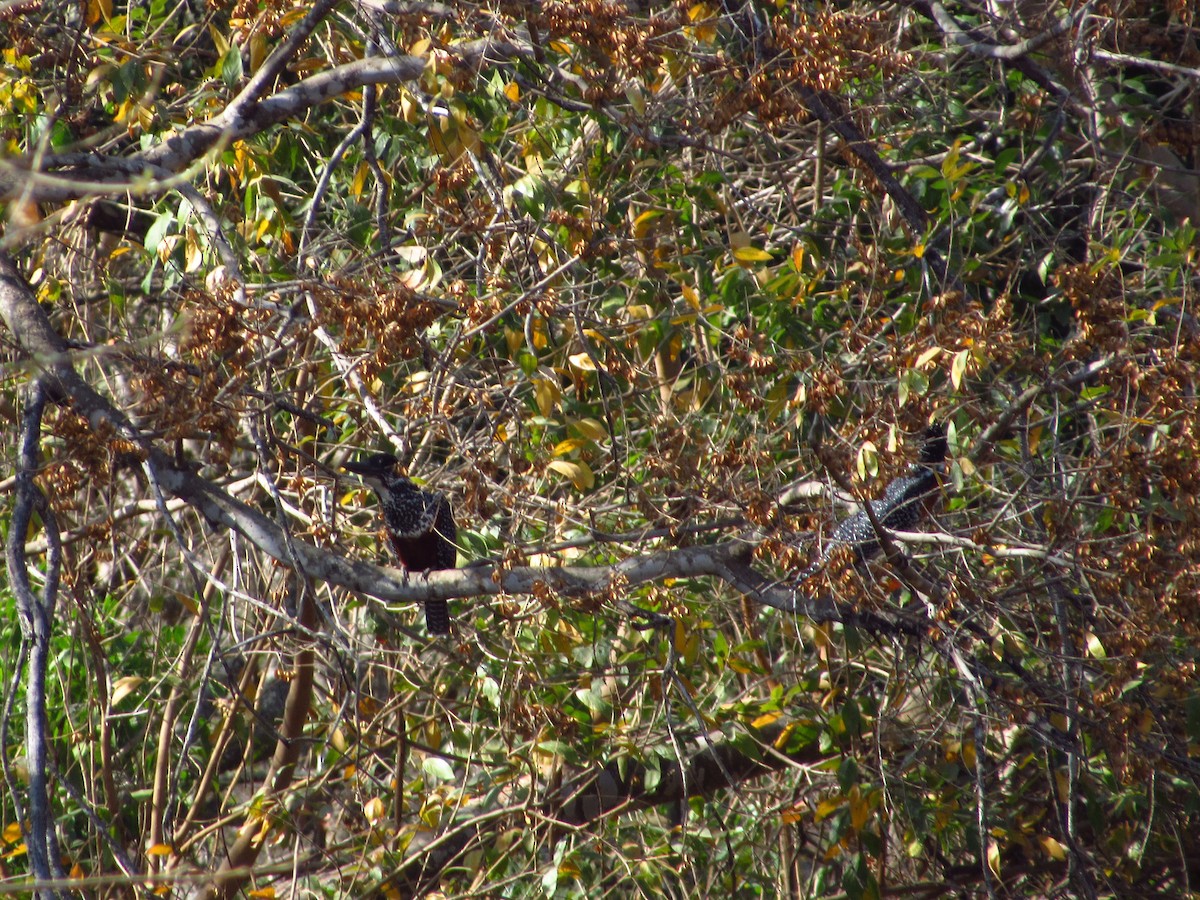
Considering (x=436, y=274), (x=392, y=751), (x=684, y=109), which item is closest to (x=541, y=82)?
(x=684, y=109)

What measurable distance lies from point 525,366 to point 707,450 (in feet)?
1.73

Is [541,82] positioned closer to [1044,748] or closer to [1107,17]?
[1107,17]

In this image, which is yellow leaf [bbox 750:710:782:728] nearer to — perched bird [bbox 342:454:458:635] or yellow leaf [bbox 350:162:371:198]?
perched bird [bbox 342:454:458:635]

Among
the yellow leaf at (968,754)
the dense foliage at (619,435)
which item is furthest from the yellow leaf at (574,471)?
the yellow leaf at (968,754)

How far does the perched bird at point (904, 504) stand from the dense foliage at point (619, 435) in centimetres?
13

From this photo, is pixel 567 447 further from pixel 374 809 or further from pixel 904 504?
pixel 374 809

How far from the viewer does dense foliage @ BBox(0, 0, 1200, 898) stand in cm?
283

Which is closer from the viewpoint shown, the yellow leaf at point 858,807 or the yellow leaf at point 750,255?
the yellow leaf at point 750,255

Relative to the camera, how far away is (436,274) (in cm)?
299

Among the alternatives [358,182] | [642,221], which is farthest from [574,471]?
[358,182]

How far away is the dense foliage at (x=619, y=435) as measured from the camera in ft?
9.30

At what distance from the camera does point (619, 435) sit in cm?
384

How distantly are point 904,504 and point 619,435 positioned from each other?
101 centimetres

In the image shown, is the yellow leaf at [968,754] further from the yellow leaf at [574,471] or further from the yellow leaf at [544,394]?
the yellow leaf at [544,394]
